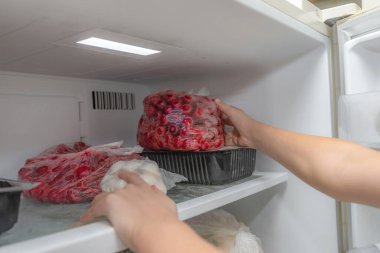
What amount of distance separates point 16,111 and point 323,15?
78cm

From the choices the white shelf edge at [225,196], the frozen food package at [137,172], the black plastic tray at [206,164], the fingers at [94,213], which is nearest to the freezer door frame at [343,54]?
the white shelf edge at [225,196]

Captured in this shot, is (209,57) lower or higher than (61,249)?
higher

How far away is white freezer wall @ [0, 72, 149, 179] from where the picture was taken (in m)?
0.77

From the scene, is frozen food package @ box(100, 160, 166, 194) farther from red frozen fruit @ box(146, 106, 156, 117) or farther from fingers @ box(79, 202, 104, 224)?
red frozen fruit @ box(146, 106, 156, 117)

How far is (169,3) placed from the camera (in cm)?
47

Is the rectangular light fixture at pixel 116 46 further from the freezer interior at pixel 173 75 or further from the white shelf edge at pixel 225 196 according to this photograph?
the white shelf edge at pixel 225 196

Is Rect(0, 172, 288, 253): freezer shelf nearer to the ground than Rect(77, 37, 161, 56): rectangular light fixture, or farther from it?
nearer to the ground

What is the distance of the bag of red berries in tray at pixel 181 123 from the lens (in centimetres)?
74

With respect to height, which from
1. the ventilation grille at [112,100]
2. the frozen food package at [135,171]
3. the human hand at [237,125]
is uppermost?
the ventilation grille at [112,100]

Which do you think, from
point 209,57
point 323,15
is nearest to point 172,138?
point 209,57

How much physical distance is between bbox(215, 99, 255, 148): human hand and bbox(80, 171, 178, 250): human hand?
367 millimetres

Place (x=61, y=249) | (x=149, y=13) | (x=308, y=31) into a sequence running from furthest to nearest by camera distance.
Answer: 1. (x=308, y=31)
2. (x=149, y=13)
3. (x=61, y=249)

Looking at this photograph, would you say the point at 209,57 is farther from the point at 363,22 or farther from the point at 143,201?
the point at 143,201

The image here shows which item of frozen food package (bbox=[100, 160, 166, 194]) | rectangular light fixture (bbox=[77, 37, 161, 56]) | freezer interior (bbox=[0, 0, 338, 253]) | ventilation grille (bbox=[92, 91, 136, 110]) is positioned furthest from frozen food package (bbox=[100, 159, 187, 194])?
ventilation grille (bbox=[92, 91, 136, 110])
